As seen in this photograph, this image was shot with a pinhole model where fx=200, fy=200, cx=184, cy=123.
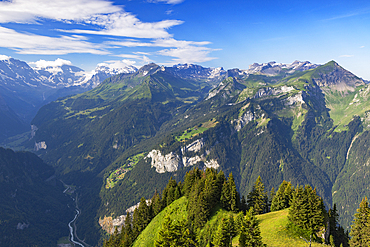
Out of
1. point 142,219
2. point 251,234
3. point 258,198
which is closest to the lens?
point 251,234

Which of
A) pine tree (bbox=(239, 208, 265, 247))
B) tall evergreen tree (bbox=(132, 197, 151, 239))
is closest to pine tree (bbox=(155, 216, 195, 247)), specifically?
pine tree (bbox=(239, 208, 265, 247))

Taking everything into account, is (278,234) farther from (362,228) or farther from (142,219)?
(142,219)

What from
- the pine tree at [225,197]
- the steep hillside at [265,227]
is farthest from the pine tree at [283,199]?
the pine tree at [225,197]

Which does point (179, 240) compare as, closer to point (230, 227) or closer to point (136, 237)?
point (230, 227)

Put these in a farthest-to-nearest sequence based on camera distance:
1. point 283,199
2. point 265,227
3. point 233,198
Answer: point 283,199, point 233,198, point 265,227

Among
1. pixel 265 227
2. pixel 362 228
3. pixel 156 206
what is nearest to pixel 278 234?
Result: pixel 265 227

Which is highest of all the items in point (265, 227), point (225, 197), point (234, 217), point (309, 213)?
point (309, 213)

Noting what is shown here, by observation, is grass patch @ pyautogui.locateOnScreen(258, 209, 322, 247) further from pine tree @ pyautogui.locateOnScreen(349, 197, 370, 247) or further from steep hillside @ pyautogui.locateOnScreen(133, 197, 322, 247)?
pine tree @ pyautogui.locateOnScreen(349, 197, 370, 247)

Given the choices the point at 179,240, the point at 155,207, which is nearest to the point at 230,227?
the point at 179,240

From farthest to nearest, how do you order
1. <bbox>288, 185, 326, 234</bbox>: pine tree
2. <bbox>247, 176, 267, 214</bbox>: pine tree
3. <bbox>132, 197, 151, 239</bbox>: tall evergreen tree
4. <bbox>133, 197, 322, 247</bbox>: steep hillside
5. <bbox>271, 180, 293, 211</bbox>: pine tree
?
1. <bbox>132, 197, 151, 239</bbox>: tall evergreen tree
2. <bbox>247, 176, 267, 214</bbox>: pine tree
3. <bbox>271, 180, 293, 211</bbox>: pine tree
4. <bbox>288, 185, 326, 234</bbox>: pine tree
5. <bbox>133, 197, 322, 247</bbox>: steep hillside

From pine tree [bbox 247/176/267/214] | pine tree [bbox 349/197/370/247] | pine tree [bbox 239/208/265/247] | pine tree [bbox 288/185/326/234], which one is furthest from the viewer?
pine tree [bbox 247/176/267/214]

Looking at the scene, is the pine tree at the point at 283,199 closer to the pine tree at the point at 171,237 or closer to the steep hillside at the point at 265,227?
the steep hillside at the point at 265,227
